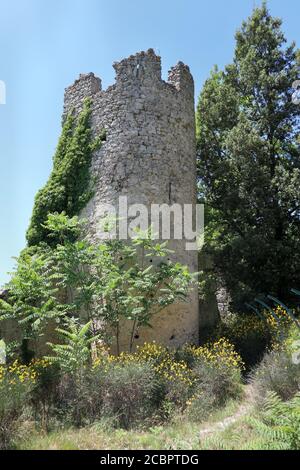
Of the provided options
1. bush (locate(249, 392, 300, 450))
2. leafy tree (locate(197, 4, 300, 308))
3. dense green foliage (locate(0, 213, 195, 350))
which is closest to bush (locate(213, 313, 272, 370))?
leafy tree (locate(197, 4, 300, 308))

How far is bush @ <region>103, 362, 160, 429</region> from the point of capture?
8.14 meters

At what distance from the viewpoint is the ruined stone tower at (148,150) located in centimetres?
1191

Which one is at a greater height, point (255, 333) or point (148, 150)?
point (148, 150)

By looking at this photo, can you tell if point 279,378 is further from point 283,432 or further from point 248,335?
point 248,335

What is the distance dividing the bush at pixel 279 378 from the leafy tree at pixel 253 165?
17.6ft

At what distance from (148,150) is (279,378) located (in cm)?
685

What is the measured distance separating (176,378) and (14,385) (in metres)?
3.28

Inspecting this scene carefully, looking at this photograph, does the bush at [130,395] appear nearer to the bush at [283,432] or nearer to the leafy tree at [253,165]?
the bush at [283,432]

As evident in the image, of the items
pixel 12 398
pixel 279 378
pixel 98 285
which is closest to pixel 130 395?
pixel 12 398

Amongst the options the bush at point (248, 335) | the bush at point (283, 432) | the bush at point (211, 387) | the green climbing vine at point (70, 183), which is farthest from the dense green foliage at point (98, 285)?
the bush at point (283, 432)

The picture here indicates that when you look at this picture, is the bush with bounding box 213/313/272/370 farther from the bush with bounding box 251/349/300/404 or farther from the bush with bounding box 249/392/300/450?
the bush with bounding box 249/392/300/450

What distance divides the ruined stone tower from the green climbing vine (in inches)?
10.9

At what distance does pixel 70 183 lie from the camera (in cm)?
1281

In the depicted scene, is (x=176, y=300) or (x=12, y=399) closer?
(x=12, y=399)
